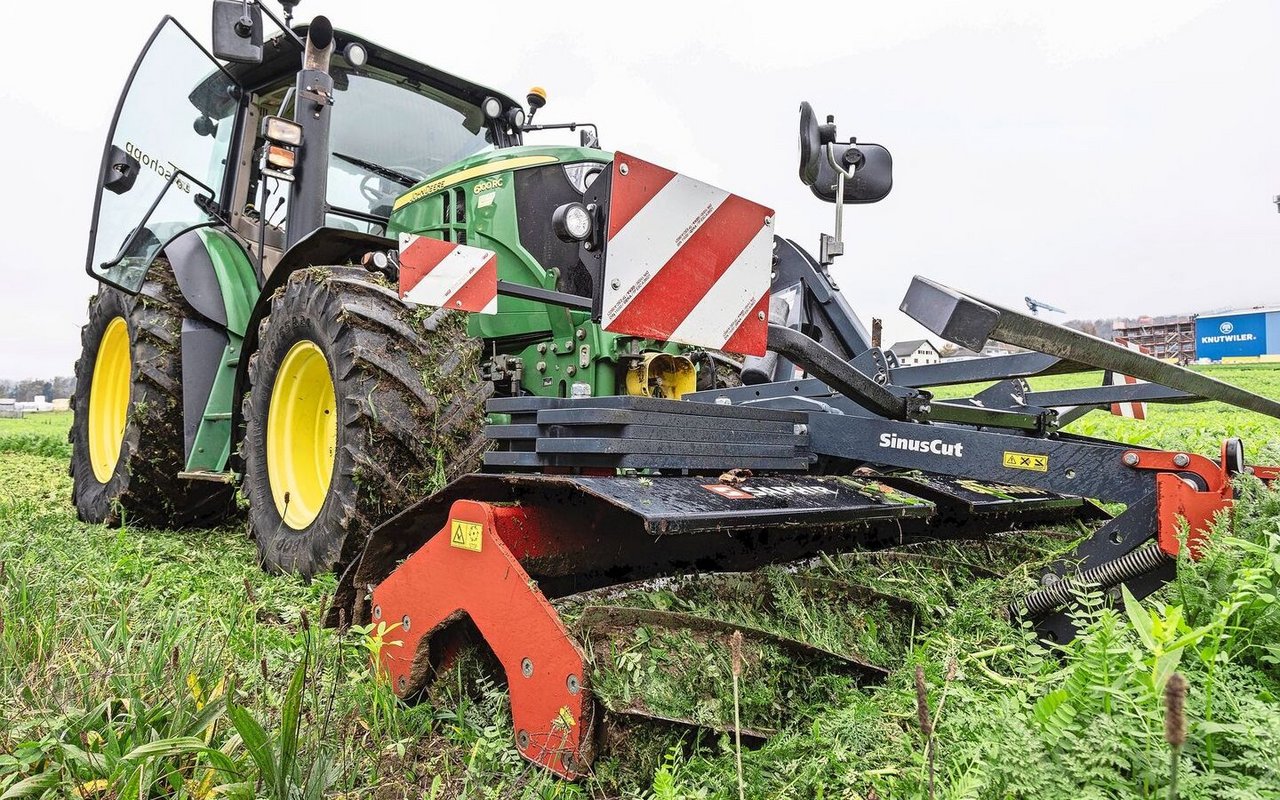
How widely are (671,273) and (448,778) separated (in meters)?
1.53

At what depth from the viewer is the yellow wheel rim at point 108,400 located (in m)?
5.60

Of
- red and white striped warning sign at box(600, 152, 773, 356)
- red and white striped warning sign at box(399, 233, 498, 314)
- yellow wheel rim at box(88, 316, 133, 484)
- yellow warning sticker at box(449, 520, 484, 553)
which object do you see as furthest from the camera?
yellow wheel rim at box(88, 316, 133, 484)

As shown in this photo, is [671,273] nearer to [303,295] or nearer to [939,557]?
[939,557]

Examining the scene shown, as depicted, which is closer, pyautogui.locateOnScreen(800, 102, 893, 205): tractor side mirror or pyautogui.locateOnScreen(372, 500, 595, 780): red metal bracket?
pyautogui.locateOnScreen(372, 500, 595, 780): red metal bracket

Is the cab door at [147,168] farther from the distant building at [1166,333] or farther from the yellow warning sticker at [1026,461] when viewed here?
the distant building at [1166,333]

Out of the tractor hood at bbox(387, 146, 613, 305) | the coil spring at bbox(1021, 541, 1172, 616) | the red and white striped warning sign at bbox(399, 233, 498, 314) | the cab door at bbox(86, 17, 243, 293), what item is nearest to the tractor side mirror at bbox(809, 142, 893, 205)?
the tractor hood at bbox(387, 146, 613, 305)

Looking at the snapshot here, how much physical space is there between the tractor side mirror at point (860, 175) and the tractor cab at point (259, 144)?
225 cm

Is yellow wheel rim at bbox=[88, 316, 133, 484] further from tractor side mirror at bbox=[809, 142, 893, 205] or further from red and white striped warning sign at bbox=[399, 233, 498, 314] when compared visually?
tractor side mirror at bbox=[809, 142, 893, 205]

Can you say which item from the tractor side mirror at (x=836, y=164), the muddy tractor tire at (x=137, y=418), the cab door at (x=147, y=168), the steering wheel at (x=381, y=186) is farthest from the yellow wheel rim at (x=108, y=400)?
the tractor side mirror at (x=836, y=164)

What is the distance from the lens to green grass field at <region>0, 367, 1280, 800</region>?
53.5 inches

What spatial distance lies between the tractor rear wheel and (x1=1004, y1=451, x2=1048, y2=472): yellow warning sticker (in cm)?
185

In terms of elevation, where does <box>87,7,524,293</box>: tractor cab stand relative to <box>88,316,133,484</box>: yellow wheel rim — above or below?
above

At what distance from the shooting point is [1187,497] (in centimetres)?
201

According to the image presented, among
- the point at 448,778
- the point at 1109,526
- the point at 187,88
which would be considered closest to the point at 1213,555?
the point at 1109,526
